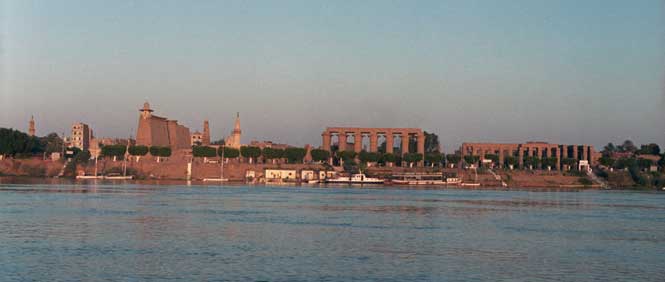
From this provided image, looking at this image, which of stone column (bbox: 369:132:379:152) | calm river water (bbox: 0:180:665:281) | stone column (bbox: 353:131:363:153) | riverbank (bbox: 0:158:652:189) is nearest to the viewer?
calm river water (bbox: 0:180:665:281)

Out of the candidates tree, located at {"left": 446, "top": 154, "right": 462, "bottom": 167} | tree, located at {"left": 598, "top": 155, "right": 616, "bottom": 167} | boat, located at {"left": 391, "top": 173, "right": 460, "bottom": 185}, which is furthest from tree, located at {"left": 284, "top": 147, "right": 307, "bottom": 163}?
tree, located at {"left": 598, "top": 155, "right": 616, "bottom": 167}

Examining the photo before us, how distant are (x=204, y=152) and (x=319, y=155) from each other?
54.1ft

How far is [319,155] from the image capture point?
429 ft

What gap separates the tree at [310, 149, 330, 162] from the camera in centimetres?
13056

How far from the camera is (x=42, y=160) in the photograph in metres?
127

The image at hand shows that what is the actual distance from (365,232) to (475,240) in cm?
484

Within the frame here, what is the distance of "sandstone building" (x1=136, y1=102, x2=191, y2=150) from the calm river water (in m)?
82.9

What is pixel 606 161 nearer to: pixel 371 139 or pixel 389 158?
pixel 389 158

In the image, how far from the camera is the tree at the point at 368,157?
13175cm

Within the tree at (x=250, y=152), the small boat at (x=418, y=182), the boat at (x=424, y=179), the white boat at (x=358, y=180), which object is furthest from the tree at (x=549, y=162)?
the tree at (x=250, y=152)

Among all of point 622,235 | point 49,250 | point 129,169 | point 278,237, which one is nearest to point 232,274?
point 49,250

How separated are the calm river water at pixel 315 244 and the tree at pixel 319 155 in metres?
76.9

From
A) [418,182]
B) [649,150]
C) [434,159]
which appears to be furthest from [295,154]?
[649,150]

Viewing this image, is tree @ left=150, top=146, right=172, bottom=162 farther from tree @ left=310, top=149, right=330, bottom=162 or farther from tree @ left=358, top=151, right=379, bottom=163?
tree @ left=358, top=151, right=379, bottom=163
